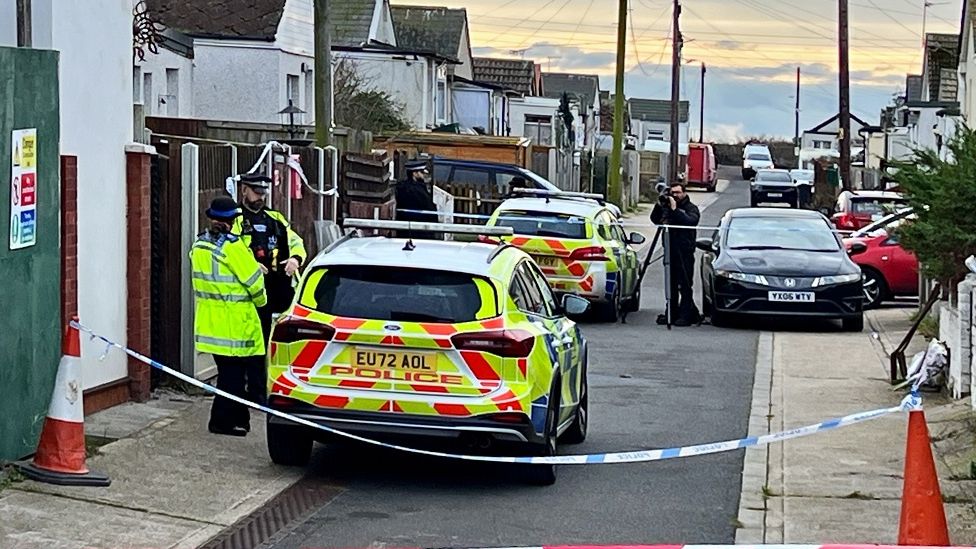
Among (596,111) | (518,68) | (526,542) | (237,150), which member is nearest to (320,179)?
(237,150)

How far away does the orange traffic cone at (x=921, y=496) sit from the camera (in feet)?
22.6

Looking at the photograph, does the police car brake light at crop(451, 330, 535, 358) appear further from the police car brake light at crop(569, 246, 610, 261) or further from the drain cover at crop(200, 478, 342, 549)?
the police car brake light at crop(569, 246, 610, 261)

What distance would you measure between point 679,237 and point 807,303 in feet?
5.81

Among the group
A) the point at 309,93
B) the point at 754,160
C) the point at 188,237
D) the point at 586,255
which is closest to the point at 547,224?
the point at 586,255

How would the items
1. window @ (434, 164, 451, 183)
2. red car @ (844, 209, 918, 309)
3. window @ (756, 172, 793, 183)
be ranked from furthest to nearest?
window @ (756, 172, 793, 183) → window @ (434, 164, 451, 183) → red car @ (844, 209, 918, 309)

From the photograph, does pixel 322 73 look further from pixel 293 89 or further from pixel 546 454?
pixel 293 89

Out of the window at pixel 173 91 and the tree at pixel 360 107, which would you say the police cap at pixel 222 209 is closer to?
the window at pixel 173 91

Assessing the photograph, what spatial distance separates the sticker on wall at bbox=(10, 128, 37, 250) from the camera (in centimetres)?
902

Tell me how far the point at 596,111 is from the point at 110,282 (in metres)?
79.4

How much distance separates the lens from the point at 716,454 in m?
11.0

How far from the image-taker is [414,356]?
9055mm

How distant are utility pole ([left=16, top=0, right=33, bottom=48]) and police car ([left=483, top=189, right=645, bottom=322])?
986cm

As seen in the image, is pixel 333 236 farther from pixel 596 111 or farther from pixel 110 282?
pixel 596 111

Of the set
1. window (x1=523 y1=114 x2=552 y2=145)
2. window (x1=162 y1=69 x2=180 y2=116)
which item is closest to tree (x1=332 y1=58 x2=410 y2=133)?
window (x1=162 y1=69 x2=180 y2=116)
